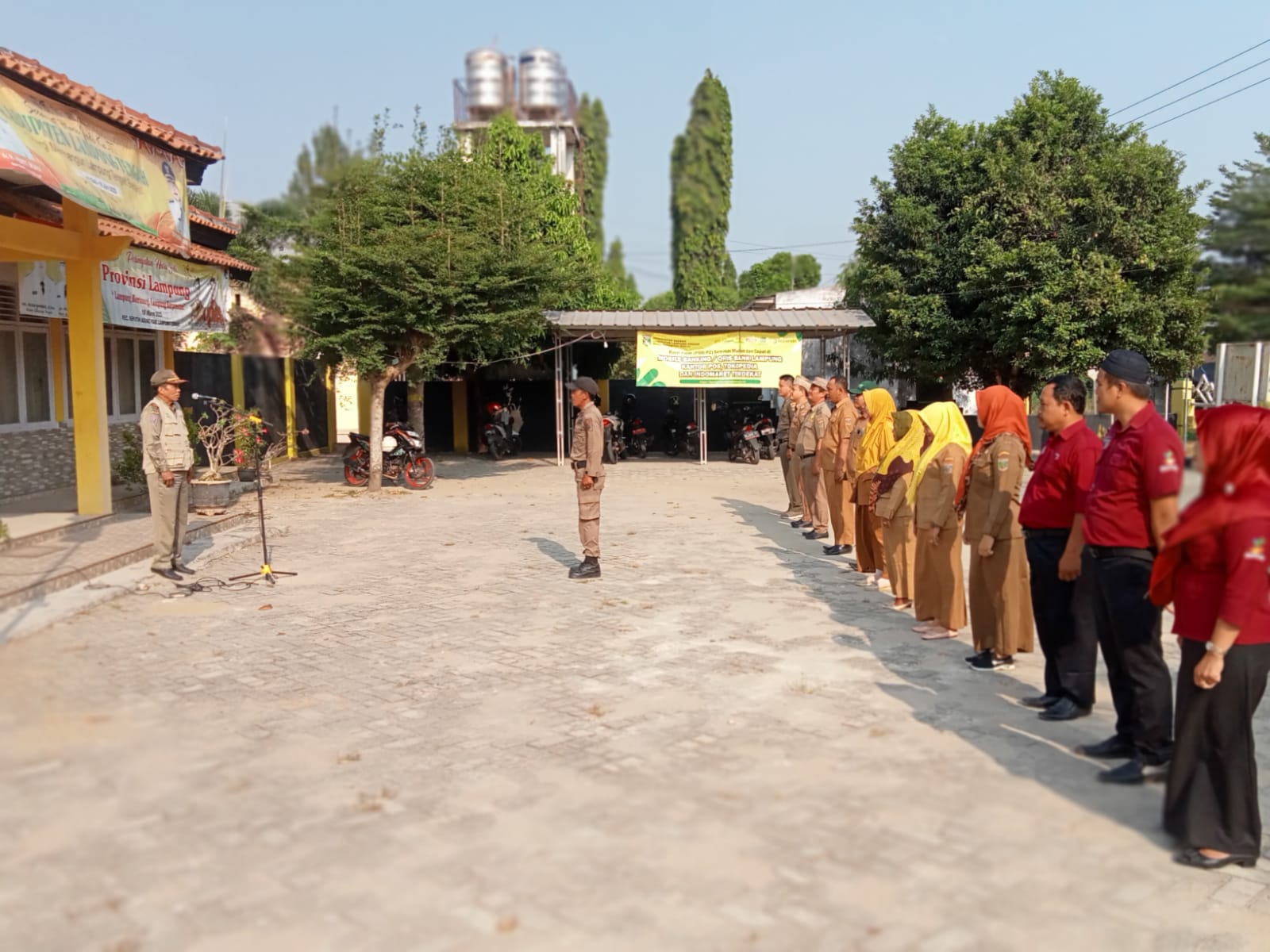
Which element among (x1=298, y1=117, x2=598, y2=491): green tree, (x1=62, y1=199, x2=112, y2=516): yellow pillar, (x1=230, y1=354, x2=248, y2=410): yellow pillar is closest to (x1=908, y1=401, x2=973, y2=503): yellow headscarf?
(x1=62, y1=199, x2=112, y2=516): yellow pillar

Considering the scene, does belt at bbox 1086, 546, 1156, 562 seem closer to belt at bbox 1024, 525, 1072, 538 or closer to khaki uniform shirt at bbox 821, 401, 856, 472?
belt at bbox 1024, 525, 1072, 538

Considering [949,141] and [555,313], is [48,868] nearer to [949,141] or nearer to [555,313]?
[555,313]

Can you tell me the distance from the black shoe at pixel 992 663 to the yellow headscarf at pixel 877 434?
7.45ft

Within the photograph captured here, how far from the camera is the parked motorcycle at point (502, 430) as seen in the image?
2088 centimetres

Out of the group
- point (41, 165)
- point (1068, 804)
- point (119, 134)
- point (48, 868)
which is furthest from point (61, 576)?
point (1068, 804)

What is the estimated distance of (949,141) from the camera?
64.1 ft

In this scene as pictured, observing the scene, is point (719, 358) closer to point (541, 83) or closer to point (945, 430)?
point (945, 430)

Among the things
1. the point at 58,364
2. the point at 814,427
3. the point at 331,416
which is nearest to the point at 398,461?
the point at 58,364

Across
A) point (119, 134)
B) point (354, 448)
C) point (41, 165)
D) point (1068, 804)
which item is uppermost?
point (119, 134)

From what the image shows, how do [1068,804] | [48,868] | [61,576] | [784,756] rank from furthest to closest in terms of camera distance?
[61,576] → [784,756] → [1068,804] → [48,868]

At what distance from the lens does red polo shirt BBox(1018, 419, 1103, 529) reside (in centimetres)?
476

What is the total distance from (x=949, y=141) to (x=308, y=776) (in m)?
18.8

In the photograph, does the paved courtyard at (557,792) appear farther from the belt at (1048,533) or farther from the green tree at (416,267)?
the green tree at (416,267)

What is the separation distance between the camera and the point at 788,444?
463 inches
